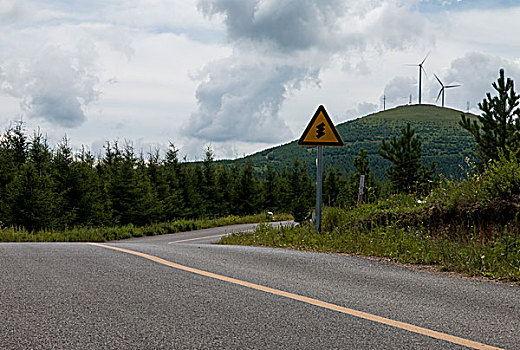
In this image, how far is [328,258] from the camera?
793 cm

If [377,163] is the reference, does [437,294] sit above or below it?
below

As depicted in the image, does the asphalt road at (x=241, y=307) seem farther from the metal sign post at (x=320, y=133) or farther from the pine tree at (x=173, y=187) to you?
the pine tree at (x=173, y=187)

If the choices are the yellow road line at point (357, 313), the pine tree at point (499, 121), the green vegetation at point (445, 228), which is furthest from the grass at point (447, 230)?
the pine tree at point (499, 121)

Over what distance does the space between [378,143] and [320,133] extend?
104 metres

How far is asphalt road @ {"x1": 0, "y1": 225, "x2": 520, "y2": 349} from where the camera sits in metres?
3.58

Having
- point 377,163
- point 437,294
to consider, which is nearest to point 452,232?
point 437,294

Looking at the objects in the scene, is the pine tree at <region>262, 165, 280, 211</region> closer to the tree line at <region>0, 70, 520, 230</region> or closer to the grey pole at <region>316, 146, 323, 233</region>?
the tree line at <region>0, 70, 520, 230</region>

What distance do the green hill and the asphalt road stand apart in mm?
106121

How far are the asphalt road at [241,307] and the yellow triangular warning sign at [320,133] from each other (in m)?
4.43

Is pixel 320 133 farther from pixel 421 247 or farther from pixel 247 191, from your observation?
pixel 247 191

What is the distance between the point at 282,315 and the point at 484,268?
3.85m

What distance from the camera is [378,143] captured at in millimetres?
111375

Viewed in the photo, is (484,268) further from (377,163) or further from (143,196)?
(377,163)

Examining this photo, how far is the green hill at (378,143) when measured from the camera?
399 feet
